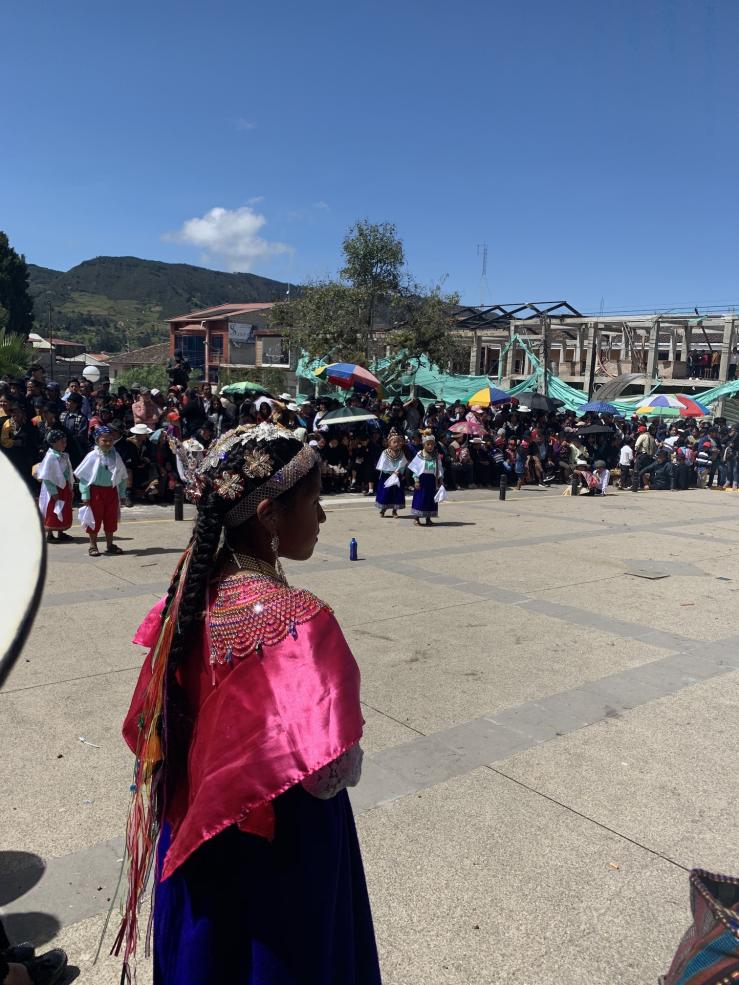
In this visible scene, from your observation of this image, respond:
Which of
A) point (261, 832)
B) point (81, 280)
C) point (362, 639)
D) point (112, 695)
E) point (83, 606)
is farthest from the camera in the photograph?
point (81, 280)

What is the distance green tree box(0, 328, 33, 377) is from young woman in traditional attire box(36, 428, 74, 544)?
586 cm

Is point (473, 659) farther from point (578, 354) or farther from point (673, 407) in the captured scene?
point (578, 354)

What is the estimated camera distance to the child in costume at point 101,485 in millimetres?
8836

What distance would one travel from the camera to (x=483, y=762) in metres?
4.14

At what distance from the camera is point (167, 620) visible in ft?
6.21

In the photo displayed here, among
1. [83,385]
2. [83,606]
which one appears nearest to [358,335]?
[83,385]

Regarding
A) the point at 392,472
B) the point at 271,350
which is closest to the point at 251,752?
the point at 392,472

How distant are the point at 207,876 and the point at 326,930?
0.29 metres

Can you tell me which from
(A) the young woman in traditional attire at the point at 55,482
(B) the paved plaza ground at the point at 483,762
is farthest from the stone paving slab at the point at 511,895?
(A) the young woman in traditional attire at the point at 55,482

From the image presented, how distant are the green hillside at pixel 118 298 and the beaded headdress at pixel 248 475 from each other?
100035 millimetres

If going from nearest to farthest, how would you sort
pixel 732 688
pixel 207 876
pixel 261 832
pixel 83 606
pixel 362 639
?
pixel 261 832
pixel 207 876
pixel 732 688
pixel 362 639
pixel 83 606

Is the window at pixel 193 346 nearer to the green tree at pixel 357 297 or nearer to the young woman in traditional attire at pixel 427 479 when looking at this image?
the green tree at pixel 357 297

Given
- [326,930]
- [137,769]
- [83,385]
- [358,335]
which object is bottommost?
[326,930]

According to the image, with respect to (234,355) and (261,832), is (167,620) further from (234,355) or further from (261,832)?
(234,355)
